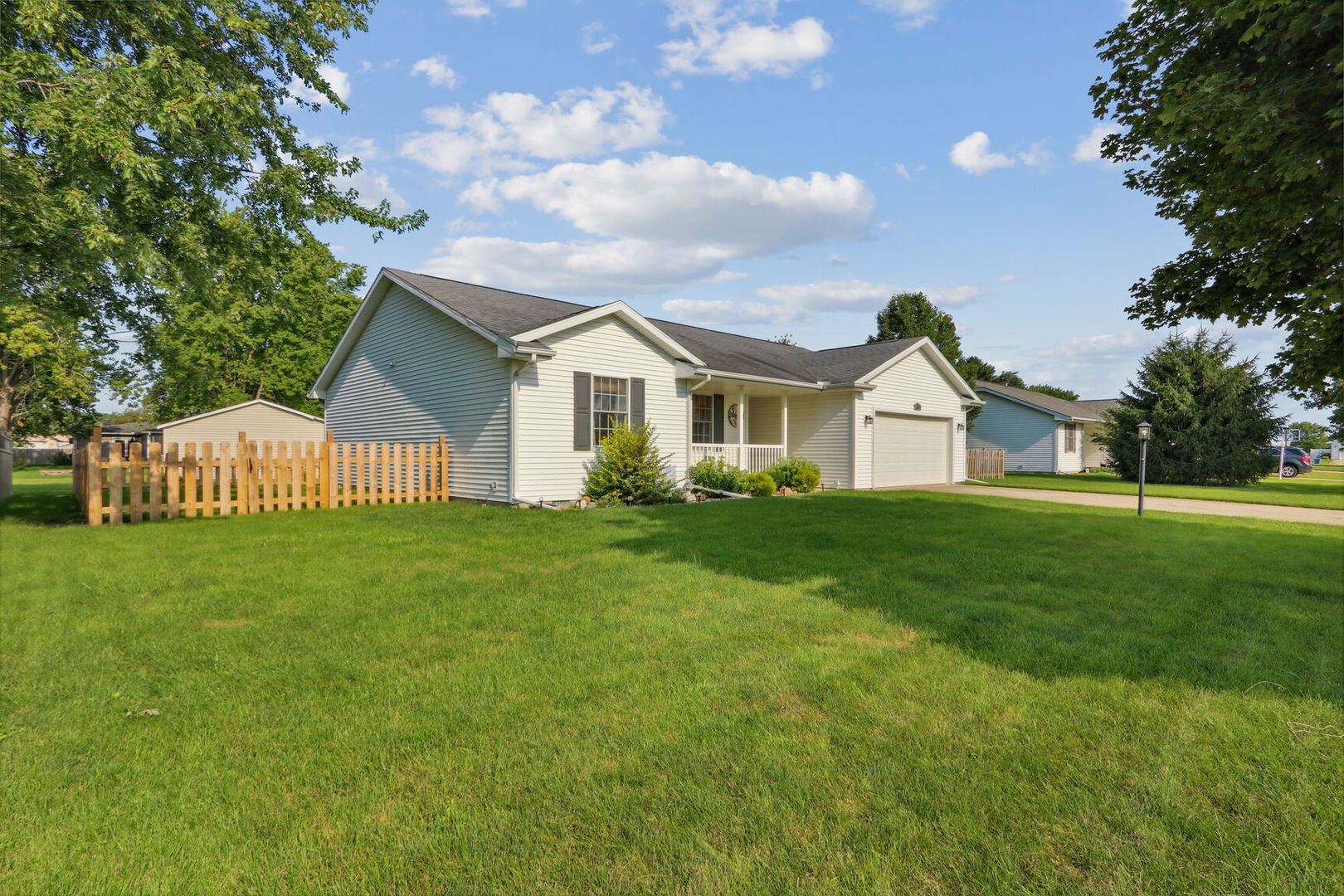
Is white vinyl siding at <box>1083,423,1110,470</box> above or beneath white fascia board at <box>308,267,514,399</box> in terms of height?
beneath

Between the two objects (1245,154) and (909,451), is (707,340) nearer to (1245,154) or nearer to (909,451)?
(909,451)

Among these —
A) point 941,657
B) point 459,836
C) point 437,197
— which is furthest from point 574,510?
point 459,836

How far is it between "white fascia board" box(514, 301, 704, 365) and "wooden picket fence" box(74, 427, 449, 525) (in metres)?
3.71

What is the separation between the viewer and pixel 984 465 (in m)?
25.7

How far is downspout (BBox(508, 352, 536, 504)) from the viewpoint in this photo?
12.0 meters

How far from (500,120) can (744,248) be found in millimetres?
14831

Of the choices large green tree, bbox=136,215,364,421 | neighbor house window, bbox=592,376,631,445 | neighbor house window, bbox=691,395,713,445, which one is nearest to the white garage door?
neighbor house window, bbox=691,395,713,445

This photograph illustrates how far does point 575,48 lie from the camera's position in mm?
10922

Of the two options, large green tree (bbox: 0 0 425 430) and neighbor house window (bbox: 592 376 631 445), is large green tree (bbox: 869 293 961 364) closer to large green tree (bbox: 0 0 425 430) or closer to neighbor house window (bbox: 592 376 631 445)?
neighbor house window (bbox: 592 376 631 445)

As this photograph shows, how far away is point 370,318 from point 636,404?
781 centimetres

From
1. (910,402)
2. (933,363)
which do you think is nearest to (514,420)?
(910,402)

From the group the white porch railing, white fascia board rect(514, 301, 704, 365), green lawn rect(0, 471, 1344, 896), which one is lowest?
green lawn rect(0, 471, 1344, 896)

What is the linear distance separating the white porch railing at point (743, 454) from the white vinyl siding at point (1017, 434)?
2062cm

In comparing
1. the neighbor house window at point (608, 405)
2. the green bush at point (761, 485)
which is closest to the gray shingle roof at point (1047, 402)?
the green bush at point (761, 485)
